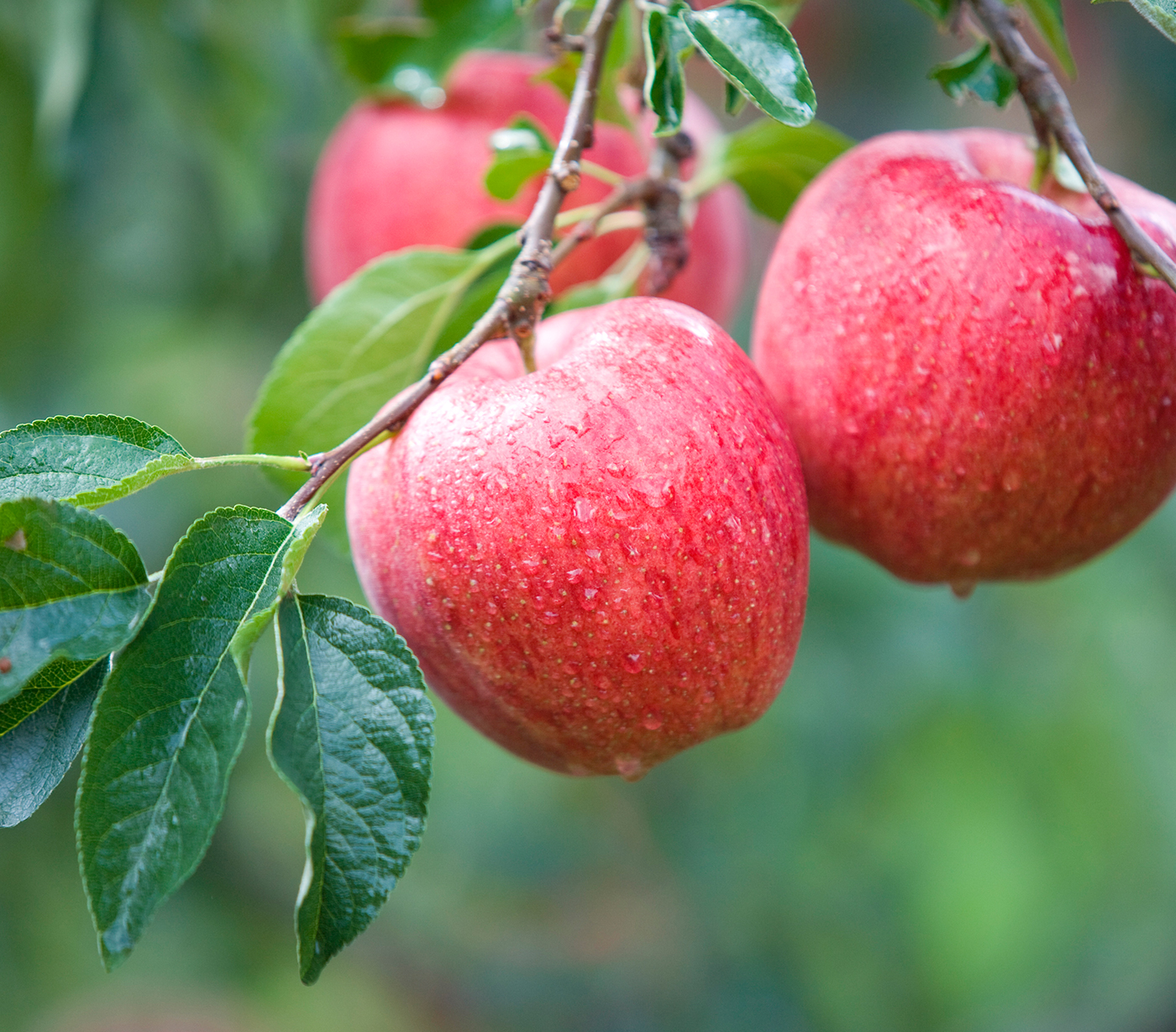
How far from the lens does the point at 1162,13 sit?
0.42 meters

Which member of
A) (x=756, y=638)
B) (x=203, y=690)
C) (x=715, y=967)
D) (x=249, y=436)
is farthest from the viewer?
(x=715, y=967)

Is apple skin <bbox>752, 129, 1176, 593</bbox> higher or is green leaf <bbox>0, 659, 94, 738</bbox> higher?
apple skin <bbox>752, 129, 1176, 593</bbox>

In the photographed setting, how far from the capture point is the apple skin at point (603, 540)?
1.45ft

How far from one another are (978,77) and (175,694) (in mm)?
515

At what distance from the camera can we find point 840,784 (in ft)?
5.49

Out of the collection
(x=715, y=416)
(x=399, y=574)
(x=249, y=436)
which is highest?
(x=715, y=416)

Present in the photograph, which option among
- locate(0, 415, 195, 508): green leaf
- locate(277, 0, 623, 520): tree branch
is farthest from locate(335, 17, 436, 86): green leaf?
locate(0, 415, 195, 508): green leaf

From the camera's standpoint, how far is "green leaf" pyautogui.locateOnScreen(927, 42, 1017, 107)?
0.58 meters

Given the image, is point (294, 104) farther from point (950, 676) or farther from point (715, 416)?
point (950, 676)

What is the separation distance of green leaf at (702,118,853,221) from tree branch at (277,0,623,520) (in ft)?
0.69

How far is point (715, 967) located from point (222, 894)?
0.87 metres

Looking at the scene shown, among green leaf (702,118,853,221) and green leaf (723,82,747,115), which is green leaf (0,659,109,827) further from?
green leaf (702,118,853,221)

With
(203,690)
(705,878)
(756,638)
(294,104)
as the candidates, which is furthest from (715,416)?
(705,878)

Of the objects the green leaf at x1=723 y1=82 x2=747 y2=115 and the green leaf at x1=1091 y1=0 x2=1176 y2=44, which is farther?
the green leaf at x1=723 y1=82 x2=747 y2=115
